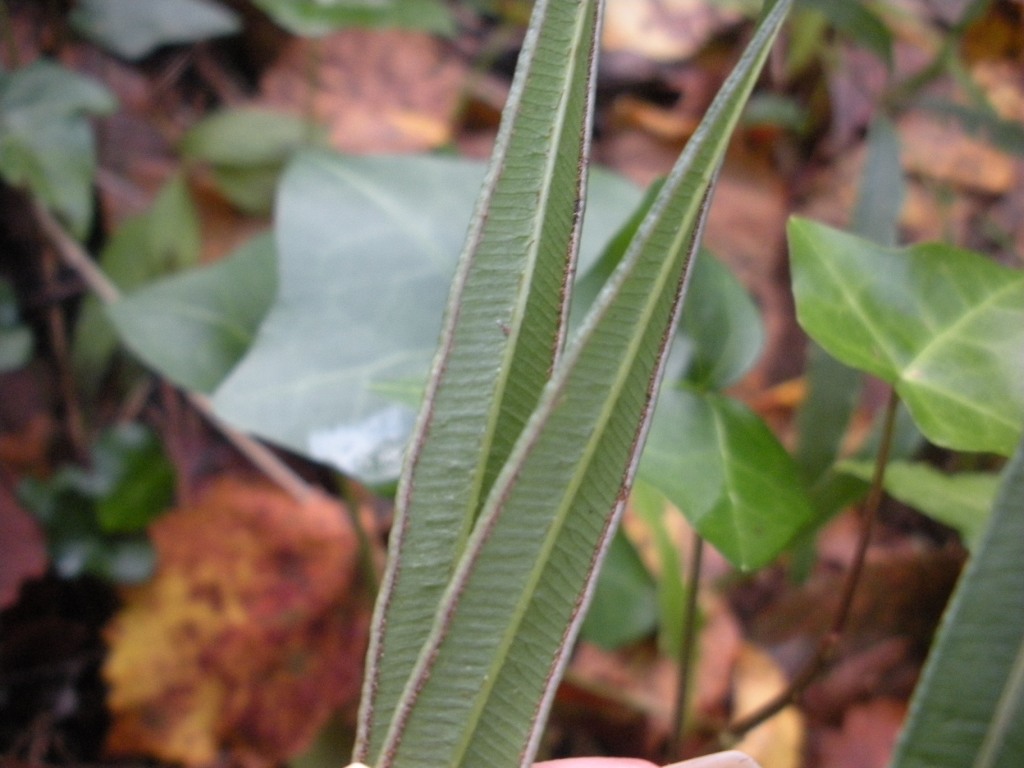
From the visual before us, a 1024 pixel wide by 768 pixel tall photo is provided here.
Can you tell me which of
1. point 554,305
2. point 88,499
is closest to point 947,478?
point 554,305

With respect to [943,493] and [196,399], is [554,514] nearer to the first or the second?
[943,493]

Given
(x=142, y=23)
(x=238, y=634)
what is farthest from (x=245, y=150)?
(x=238, y=634)

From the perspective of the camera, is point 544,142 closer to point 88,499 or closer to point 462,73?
point 88,499

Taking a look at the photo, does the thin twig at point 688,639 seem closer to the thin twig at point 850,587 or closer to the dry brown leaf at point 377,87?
the thin twig at point 850,587

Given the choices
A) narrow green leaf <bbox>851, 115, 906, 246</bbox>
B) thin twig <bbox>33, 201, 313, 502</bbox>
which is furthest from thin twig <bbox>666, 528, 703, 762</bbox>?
thin twig <bbox>33, 201, 313, 502</bbox>

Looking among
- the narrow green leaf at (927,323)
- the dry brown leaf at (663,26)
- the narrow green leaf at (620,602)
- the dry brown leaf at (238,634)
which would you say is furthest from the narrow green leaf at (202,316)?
the dry brown leaf at (663,26)

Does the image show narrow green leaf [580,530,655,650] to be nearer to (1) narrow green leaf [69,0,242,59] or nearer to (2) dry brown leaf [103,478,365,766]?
(2) dry brown leaf [103,478,365,766]
